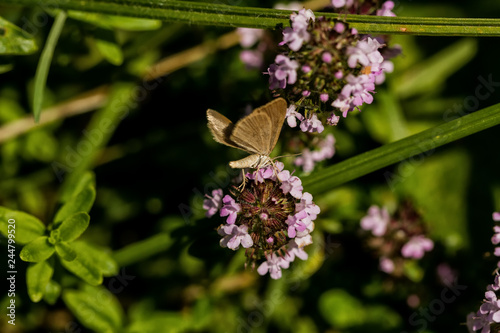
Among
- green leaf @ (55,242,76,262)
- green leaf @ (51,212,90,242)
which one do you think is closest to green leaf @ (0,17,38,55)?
green leaf @ (51,212,90,242)

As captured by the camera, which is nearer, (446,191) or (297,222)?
(297,222)

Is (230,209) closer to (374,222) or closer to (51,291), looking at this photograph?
(51,291)

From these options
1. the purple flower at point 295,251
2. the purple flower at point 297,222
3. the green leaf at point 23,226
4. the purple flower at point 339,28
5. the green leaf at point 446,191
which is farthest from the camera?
the green leaf at point 446,191

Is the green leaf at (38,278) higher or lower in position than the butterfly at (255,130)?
lower

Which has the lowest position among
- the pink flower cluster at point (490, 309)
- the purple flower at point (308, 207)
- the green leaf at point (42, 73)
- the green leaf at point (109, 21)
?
the pink flower cluster at point (490, 309)

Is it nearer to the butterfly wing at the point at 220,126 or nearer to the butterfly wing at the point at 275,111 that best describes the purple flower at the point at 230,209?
the butterfly wing at the point at 220,126

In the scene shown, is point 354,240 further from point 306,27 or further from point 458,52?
point 306,27

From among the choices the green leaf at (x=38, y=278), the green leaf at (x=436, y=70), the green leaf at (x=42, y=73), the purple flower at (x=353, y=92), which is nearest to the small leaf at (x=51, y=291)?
the green leaf at (x=38, y=278)

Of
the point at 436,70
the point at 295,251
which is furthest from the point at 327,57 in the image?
Answer: the point at 436,70
